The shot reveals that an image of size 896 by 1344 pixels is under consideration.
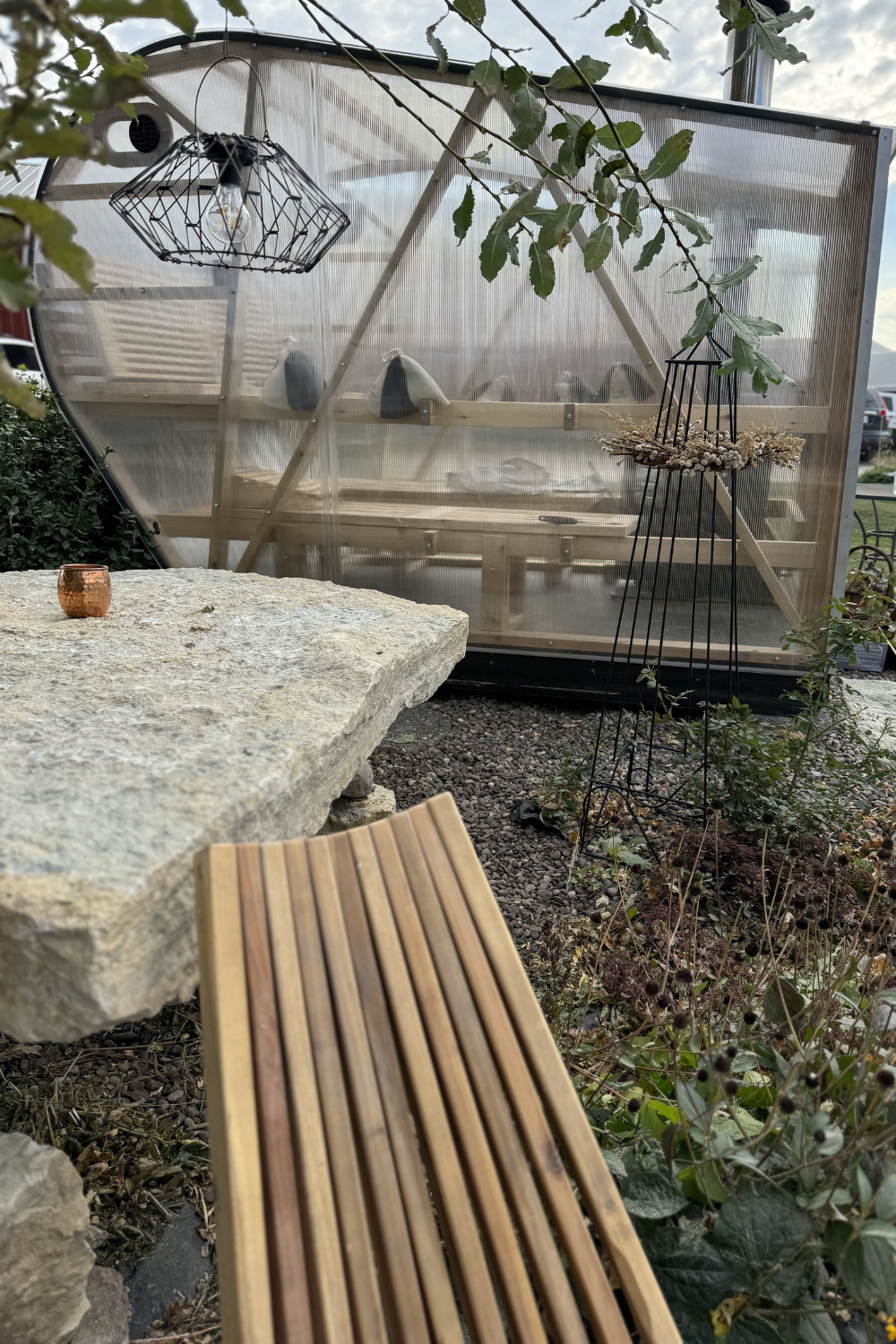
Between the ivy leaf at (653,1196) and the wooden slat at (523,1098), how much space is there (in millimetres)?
291

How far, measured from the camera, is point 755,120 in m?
4.42

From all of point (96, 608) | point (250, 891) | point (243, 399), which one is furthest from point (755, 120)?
point (250, 891)

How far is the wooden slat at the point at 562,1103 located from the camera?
3.40 ft

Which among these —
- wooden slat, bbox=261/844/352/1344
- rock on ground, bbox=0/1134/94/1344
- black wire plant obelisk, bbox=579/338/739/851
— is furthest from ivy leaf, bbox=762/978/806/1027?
black wire plant obelisk, bbox=579/338/739/851

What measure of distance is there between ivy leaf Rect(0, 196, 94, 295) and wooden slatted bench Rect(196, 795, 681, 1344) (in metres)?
0.71

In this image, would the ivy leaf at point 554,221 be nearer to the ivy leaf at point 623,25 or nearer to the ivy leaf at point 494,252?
the ivy leaf at point 494,252

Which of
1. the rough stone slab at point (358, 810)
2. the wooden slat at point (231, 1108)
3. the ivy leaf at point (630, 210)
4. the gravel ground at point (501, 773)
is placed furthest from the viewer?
the rough stone slab at point (358, 810)

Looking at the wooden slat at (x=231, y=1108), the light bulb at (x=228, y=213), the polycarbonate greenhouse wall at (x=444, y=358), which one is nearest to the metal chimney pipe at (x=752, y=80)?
the polycarbonate greenhouse wall at (x=444, y=358)

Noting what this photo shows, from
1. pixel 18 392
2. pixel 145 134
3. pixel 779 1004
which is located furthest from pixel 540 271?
pixel 145 134

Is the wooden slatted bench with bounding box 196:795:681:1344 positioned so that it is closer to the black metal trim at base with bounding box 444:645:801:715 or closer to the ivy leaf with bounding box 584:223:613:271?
the ivy leaf with bounding box 584:223:613:271

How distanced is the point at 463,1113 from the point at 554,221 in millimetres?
1233

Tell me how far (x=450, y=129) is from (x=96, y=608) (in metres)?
3.31

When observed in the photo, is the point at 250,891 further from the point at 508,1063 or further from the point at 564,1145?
the point at 564,1145

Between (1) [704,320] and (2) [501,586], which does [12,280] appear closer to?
(1) [704,320]
